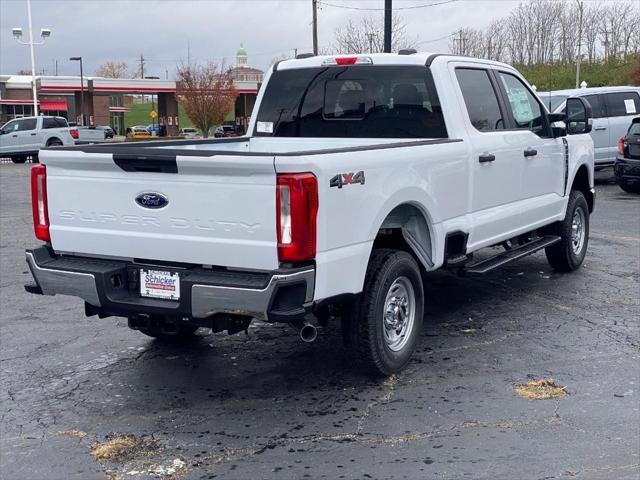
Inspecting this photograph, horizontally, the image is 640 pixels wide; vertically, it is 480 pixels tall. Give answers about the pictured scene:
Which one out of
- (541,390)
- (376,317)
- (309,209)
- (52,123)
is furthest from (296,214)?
(52,123)

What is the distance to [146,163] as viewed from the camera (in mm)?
4711

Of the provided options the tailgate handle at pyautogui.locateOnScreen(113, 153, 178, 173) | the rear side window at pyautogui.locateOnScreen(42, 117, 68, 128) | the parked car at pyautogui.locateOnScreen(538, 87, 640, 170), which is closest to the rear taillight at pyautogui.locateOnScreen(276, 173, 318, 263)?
the tailgate handle at pyautogui.locateOnScreen(113, 153, 178, 173)

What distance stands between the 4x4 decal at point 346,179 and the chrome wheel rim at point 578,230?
463cm

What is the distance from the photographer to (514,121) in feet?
23.8

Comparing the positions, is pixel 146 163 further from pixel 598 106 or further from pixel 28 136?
pixel 28 136

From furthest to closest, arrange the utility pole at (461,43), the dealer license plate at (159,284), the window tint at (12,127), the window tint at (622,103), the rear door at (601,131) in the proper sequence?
the utility pole at (461,43) → the window tint at (12,127) → the window tint at (622,103) → the rear door at (601,131) → the dealer license plate at (159,284)

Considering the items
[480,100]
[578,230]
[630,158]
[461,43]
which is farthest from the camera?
[461,43]

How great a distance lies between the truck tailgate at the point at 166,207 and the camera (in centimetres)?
446

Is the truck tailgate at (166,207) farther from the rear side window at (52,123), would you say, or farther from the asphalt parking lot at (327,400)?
the rear side window at (52,123)

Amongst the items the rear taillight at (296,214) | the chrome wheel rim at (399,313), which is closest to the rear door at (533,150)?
the chrome wheel rim at (399,313)

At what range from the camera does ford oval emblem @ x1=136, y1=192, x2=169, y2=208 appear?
4742mm

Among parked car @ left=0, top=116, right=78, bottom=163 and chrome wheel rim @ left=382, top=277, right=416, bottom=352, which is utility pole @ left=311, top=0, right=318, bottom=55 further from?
chrome wheel rim @ left=382, top=277, right=416, bottom=352

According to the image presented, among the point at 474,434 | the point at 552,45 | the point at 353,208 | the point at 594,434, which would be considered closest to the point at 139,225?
the point at 353,208

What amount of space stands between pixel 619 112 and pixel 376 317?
14941 mm
